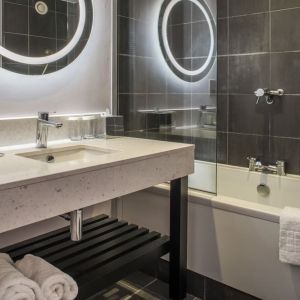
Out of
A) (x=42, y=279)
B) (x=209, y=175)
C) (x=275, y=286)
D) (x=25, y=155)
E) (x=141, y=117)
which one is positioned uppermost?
(x=141, y=117)

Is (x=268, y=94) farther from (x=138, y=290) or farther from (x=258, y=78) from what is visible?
(x=138, y=290)

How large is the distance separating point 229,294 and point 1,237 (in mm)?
1215

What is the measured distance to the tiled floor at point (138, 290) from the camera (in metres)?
2.05

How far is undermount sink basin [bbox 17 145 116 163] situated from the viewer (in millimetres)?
1776

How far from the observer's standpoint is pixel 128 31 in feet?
8.00

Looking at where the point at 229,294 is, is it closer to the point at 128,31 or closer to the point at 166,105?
the point at 166,105

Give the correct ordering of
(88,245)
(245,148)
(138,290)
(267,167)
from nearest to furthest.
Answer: (88,245) < (138,290) < (267,167) < (245,148)

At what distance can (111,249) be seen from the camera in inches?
69.3

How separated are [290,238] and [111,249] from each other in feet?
2.74

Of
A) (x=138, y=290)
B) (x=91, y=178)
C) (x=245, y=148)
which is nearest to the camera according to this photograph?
(x=91, y=178)

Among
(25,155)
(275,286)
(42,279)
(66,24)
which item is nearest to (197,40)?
(66,24)

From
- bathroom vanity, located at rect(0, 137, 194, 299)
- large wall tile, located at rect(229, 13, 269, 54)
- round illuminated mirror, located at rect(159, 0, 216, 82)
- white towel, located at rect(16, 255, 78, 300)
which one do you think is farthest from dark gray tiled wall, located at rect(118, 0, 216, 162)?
white towel, located at rect(16, 255, 78, 300)

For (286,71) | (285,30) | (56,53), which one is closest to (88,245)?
(56,53)

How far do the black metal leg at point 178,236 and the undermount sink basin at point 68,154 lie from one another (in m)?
0.44
